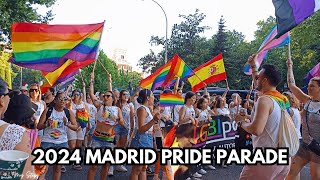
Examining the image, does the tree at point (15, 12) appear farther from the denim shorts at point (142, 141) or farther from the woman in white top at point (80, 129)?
the denim shorts at point (142, 141)

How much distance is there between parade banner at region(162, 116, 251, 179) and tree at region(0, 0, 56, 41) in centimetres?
1059

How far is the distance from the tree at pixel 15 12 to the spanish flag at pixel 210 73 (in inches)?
329

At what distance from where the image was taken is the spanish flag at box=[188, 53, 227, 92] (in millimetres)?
10719

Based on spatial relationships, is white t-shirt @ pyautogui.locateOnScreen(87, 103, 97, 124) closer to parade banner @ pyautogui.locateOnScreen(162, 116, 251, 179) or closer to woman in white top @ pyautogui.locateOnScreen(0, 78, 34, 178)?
parade banner @ pyautogui.locateOnScreen(162, 116, 251, 179)

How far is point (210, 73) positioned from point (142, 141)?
17.8ft

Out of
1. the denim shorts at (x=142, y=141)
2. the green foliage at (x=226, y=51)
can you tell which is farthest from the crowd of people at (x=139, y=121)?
the green foliage at (x=226, y=51)

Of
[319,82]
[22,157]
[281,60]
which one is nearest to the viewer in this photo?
[22,157]

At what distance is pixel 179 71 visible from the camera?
1009 cm

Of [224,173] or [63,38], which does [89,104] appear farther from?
[224,173]

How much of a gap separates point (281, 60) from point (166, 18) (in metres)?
18.2

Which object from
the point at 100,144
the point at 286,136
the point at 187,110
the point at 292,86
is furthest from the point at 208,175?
the point at 286,136

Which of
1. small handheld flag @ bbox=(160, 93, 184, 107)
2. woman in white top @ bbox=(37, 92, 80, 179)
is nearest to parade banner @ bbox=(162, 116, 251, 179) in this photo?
small handheld flag @ bbox=(160, 93, 184, 107)

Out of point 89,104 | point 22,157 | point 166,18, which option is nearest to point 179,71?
point 89,104

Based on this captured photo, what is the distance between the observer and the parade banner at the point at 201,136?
575cm
